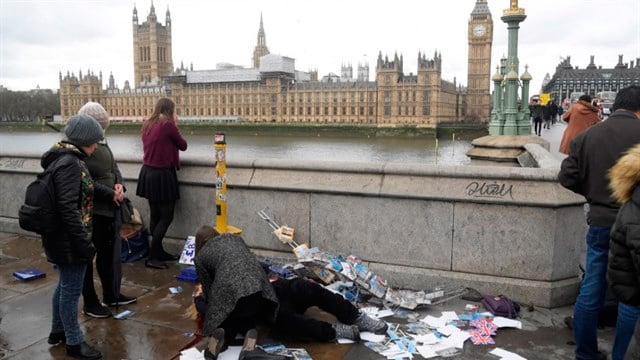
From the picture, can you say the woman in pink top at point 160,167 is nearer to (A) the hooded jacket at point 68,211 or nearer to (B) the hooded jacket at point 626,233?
(A) the hooded jacket at point 68,211

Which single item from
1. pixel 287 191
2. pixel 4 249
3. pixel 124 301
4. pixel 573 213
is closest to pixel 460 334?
pixel 573 213

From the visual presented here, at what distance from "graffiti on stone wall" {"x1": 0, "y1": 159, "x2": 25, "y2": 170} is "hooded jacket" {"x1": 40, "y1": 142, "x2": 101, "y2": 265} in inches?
179

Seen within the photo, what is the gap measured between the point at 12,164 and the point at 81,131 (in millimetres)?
4741

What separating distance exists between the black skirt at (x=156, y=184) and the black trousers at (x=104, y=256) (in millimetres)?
1196

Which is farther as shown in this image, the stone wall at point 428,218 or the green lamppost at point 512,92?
the green lamppost at point 512,92

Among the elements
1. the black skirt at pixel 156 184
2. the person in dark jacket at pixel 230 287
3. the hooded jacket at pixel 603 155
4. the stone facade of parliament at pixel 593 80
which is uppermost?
the stone facade of parliament at pixel 593 80

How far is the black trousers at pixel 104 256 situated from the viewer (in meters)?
4.52

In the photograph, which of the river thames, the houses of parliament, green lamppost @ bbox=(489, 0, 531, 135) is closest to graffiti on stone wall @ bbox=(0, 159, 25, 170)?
the river thames

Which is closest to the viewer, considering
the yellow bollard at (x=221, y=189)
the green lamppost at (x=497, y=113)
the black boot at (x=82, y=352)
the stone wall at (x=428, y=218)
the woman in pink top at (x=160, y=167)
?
the black boot at (x=82, y=352)

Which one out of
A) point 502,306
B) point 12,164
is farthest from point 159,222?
point 502,306

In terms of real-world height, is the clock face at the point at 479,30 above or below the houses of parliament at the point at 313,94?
above

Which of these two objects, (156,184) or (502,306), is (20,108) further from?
(502,306)

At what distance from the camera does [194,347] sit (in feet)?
12.7

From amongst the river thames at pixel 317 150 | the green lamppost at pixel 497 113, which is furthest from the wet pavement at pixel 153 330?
the green lamppost at pixel 497 113
